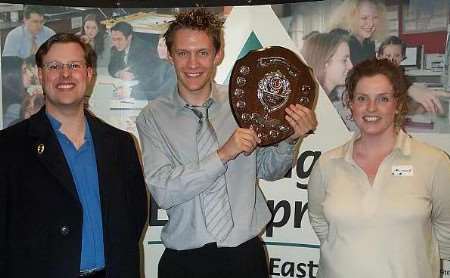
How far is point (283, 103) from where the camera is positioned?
238cm

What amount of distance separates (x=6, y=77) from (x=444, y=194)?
2618 mm

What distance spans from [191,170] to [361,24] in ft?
5.06

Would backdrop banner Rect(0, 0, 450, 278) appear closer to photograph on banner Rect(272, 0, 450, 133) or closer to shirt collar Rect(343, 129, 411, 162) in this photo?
photograph on banner Rect(272, 0, 450, 133)

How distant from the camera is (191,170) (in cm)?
221

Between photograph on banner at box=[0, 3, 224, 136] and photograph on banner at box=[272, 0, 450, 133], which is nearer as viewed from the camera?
photograph on banner at box=[272, 0, 450, 133]

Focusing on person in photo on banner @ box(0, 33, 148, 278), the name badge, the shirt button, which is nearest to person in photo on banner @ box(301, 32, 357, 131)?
the name badge

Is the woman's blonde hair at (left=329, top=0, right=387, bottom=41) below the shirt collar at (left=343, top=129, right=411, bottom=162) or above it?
above

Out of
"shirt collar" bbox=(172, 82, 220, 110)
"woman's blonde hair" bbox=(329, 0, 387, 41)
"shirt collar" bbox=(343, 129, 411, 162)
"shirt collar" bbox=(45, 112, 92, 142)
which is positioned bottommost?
"shirt collar" bbox=(343, 129, 411, 162)

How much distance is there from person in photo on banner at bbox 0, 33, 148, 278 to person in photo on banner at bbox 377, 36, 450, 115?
1699 mm

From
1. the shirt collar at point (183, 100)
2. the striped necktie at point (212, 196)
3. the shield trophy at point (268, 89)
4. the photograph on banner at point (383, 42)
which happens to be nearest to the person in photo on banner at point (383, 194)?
the shield trophy at point (268, 89)

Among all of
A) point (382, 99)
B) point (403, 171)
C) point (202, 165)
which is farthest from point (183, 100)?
point (403, 171)

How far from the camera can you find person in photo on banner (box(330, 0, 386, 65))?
121 inches

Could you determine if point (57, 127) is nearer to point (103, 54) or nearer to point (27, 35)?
point (103, 54)

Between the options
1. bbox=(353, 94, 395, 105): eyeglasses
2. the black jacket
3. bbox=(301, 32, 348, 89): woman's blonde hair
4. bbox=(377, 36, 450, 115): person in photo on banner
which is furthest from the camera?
bbox=(301, 32, 348, 89): woman's blonde hair
